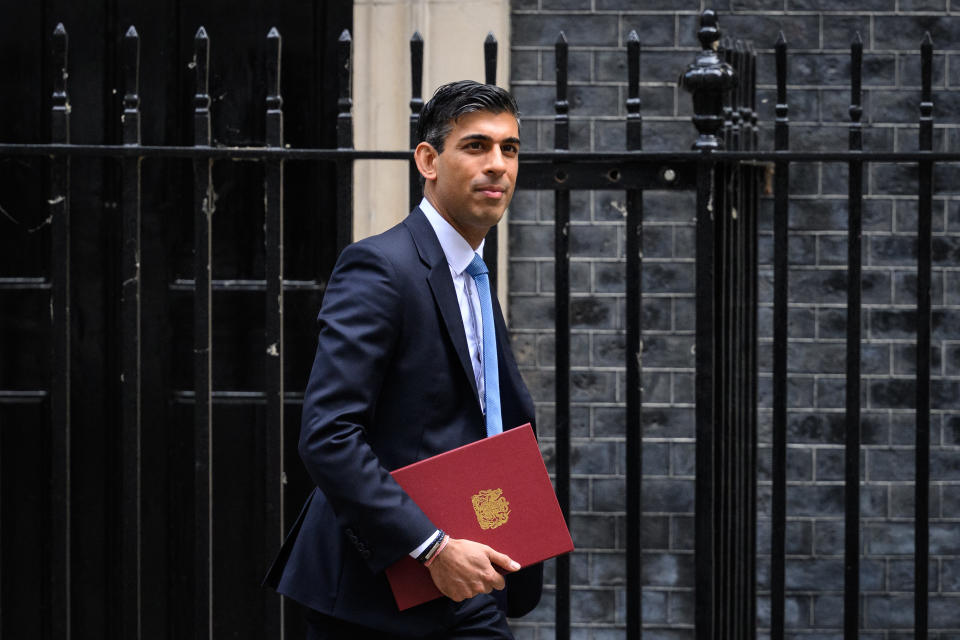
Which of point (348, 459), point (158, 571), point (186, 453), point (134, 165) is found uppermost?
point (134, 165)

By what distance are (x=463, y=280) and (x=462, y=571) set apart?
1.90 feet

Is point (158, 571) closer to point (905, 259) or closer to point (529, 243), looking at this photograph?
point (529, 243)

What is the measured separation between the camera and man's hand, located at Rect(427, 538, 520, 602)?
214cm

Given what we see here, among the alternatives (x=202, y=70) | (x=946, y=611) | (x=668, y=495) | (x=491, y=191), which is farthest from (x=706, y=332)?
(x=946, y=611)

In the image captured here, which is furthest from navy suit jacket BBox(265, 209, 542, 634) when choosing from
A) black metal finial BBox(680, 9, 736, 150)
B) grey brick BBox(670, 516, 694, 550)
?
grey brick BBox(670, 516, 694, 550)

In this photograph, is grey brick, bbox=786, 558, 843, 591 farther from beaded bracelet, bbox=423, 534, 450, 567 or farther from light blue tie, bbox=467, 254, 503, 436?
beaded bracelet, bbox=423, 534, 450, 567

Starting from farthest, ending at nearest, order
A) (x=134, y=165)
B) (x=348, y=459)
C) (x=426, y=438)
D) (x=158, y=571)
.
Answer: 1. (x=158, y=571)
2. (x=134, y=165)
3. (x=426, y=438)
4. (x=348, y=459)

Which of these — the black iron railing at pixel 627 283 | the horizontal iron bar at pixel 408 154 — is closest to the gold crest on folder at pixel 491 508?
the black iron railing at pixel 627 283

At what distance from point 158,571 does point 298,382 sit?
850 mm

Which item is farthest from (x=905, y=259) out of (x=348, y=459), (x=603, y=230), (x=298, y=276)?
(x=348, y=459)

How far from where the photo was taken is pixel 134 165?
3.08 metres

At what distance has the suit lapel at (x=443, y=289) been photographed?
2.30 meters

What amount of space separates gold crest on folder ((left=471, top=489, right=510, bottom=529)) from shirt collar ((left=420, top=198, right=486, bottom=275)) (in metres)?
0.44

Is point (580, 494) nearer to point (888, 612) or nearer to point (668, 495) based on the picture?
point (668, 495)
